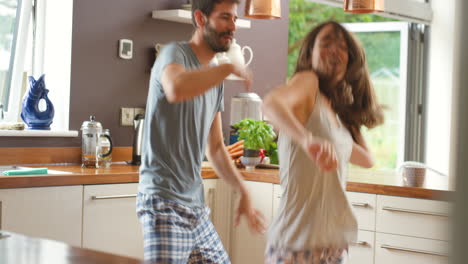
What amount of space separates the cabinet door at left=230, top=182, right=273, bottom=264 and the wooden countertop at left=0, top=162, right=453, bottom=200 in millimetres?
53

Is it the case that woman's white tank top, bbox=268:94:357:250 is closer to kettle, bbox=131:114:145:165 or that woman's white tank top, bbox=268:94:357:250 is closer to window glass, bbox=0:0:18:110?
kettle, bbox=131:114:145:165

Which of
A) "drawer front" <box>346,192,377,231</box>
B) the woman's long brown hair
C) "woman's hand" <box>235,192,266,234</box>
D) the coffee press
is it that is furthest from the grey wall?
the woman's long brown hair

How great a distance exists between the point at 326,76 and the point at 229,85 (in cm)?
267

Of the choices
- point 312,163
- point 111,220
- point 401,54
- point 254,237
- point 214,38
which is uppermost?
point 401,54

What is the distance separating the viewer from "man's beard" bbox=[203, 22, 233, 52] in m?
1.90

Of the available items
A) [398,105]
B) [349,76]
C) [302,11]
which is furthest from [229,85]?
[302,11]

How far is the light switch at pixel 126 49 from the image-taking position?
371 cm

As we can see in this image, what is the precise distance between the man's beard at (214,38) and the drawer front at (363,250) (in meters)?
1.41

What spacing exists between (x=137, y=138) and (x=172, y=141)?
175 centimetres

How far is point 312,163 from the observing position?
166 cm

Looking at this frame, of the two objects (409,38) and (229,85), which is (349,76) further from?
(409,38)

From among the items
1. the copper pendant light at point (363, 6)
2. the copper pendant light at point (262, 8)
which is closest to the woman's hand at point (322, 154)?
the copper pendant light at point (363, 6)

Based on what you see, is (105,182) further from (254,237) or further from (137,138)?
(254,237)

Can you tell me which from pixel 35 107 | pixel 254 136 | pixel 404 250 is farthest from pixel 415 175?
pixel 35 107
